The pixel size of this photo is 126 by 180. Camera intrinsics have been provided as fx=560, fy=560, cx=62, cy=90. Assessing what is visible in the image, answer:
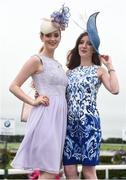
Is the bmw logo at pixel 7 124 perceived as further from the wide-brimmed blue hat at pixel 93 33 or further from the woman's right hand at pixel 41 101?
the woman's right hand at pixel 41 101

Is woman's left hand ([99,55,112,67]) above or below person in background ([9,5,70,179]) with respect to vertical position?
above

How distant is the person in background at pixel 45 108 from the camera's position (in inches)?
131

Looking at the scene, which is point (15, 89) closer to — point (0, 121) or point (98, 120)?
point (98, 120)

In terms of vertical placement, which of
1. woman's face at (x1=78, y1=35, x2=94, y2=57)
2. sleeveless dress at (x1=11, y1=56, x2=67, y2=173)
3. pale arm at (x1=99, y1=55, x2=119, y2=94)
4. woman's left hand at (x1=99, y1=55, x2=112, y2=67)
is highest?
woman's face at (x1=78, y1=35, x2=94, y2=57)

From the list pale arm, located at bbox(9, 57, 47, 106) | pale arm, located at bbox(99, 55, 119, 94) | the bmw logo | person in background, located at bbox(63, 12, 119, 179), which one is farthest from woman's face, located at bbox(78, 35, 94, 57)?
the bmw logo

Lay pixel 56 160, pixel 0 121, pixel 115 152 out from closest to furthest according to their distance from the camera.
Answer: pixel 56 160, pixel 0 121, pixel 115 152

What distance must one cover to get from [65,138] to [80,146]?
0.37 feet

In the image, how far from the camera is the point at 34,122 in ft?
11.0

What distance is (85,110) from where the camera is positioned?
3455 mm

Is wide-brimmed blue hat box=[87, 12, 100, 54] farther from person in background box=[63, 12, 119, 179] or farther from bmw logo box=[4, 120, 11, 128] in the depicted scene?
bmw logo box=[4, 120, 11, 128]

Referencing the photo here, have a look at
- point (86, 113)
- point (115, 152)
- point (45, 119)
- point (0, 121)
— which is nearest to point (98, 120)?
point (86, 113)

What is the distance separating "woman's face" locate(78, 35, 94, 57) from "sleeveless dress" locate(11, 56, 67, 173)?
0.73 feet

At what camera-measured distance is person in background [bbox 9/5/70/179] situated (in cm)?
332

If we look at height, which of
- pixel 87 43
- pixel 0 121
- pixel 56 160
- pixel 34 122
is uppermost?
pixel 0 121
